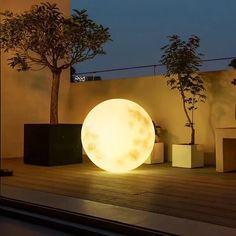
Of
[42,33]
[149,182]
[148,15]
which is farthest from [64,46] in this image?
[148,15]

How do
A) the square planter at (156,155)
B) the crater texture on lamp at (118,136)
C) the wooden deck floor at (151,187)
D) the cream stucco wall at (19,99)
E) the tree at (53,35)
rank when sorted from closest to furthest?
1. the wooden deck floor at (151,187)
2. the crater texture on lamp at (118,136)
3. the tree at (53,35)
4. the square planter at (156,155)
5. the cream stucco wall at (19,99)

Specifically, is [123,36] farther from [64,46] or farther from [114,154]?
[114,154]

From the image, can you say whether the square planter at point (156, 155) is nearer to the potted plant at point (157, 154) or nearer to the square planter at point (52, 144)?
the potted plant at point (157, 154)

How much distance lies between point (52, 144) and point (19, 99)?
6.61 ft

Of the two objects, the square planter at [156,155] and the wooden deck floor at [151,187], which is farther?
the square planter at [156,155]

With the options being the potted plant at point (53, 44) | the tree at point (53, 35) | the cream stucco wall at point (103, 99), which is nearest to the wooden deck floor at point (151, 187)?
the potted plant at point (53, 44)

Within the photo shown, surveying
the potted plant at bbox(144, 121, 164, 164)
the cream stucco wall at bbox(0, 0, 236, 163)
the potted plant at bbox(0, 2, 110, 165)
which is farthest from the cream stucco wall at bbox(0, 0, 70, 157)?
the potted plant at bbox(144, 121, 164, 164)

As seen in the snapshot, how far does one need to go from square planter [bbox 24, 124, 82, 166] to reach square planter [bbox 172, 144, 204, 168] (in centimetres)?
153

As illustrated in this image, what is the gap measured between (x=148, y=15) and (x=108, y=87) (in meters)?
5.54

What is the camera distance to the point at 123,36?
12375 millimetres

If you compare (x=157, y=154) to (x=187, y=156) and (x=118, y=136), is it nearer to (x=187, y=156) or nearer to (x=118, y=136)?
(x=187, y=156)

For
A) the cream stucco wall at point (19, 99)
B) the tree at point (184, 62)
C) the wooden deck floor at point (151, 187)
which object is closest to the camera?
the wooden deck floor at point (151, 187)

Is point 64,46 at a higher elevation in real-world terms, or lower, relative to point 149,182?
higher

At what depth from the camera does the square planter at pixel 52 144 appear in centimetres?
725
